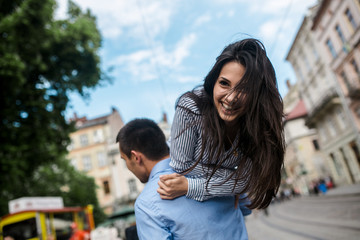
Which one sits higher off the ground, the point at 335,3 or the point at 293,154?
the point at 335,3

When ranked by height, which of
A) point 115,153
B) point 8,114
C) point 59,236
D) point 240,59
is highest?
point 115,153

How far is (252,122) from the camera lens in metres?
1.62

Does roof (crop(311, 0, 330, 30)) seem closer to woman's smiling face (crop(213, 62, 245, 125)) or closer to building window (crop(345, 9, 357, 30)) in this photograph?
building window (crop(345, 9, 357, 30))

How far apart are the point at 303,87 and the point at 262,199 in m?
39.3

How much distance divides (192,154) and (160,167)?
27 cm

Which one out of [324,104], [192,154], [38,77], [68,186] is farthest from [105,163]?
[192,154]

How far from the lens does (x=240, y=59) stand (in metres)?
1.65

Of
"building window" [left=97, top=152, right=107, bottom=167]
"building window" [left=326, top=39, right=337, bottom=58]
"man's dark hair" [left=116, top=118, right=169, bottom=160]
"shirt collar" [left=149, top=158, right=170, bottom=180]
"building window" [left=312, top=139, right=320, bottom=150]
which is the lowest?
"shirt collar" [left=149, top=158, right=170, bottom=180]

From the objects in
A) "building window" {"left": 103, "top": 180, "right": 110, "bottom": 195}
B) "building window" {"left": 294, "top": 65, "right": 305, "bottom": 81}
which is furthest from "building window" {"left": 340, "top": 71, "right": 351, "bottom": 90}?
"building window" {"left": 103, "top": 180, "right": 110, "bottom": 195}

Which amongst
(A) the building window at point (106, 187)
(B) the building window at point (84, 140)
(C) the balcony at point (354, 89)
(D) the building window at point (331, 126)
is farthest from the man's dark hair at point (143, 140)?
(B) the building window at point (84, 140)

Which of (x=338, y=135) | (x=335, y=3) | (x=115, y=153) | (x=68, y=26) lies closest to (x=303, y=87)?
(x=338, y=135)

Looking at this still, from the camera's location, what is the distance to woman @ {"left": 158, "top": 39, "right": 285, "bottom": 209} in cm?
161

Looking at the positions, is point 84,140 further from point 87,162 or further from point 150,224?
point 150,224

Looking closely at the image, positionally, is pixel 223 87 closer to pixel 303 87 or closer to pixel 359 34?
pixel 359 34
